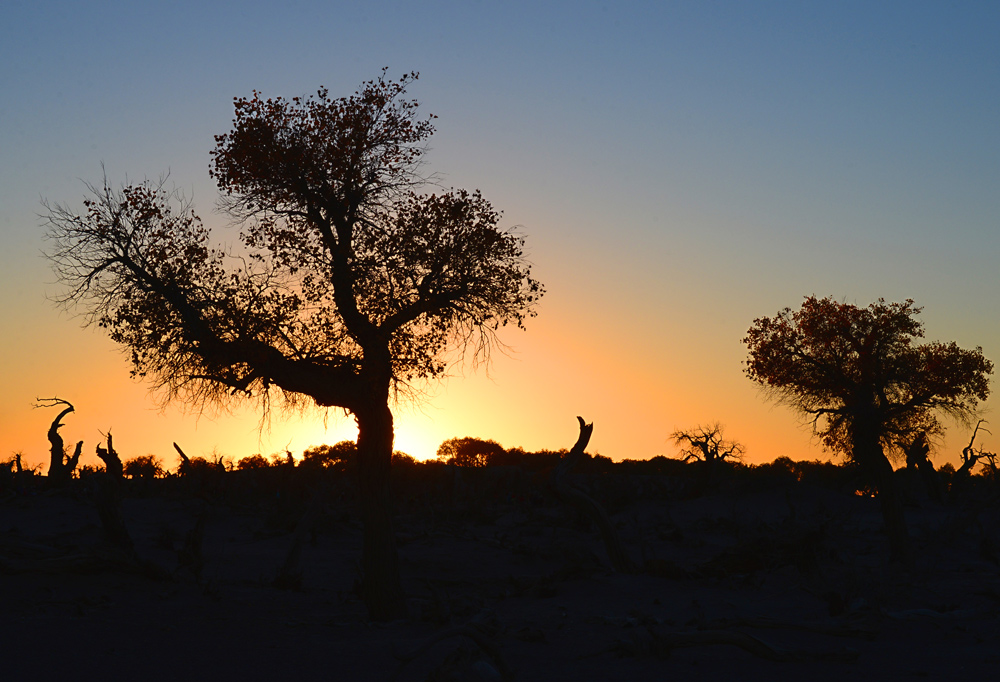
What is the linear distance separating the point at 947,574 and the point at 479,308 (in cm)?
1260

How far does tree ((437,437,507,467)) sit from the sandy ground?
44.0 metres

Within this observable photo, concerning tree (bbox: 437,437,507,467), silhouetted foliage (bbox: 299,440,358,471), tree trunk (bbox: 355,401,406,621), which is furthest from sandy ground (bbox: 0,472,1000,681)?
tree (bbox: 437,437,507,467)

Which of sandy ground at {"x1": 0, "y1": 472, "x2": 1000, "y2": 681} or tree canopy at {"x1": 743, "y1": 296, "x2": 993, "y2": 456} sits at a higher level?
tree canopy at {"x1": 743, "y1": 296, "x2": 993, "y2": 456}

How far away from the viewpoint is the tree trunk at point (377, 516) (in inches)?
623

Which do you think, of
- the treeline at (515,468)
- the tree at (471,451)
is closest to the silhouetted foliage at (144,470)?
the treeline at (515,468)

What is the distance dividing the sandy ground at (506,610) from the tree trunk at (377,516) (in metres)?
0.50

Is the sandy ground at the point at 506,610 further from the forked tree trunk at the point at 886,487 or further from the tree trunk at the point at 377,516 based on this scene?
the forked tree trunk at the point at 886,487

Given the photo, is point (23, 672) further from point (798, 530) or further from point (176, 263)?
point (798, 530)

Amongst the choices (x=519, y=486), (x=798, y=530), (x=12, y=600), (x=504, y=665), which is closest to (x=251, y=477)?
(x=519, y=486)

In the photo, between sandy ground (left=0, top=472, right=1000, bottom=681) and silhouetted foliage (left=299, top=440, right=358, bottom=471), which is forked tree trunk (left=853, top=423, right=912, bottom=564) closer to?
sandy ground (left=0, top=472, right=1000, bottom=681)

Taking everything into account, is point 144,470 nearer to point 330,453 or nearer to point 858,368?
point 330,453

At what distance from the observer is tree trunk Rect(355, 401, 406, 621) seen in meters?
15.8

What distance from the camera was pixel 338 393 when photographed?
1589 cm

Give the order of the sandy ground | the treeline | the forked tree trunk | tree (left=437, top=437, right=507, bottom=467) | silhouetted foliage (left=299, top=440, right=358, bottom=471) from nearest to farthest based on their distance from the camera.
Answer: the sandy ground
the forked tree trunk
the treeline
silhouetted foliage (left=299, top=440, right=358, bottom=471)
tree (left=437, top=437, right=507, bottom=467)
